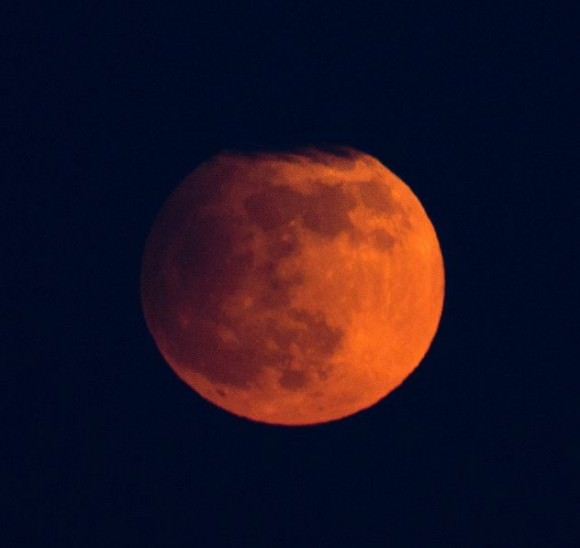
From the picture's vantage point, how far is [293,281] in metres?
6.04

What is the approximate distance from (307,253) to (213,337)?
32.3 inches

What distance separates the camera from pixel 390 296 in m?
6.21

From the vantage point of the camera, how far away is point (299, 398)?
6.39 meters

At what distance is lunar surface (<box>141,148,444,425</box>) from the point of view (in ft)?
19.9

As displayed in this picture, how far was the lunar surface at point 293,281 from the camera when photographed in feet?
19.9

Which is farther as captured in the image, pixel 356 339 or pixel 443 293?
pixel 443 293

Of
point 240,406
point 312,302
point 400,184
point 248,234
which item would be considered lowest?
point 240,406

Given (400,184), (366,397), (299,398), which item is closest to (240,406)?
(299,398)

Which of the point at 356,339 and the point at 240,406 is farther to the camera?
the point at 240,406

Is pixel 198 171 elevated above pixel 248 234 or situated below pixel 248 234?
above

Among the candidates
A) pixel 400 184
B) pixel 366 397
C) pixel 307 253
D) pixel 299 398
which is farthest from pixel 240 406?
pixel 400 184

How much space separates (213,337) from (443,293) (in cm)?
170

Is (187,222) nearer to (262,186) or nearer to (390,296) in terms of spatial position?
(262,186)

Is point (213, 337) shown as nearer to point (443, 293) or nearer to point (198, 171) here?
point (198, 171)
